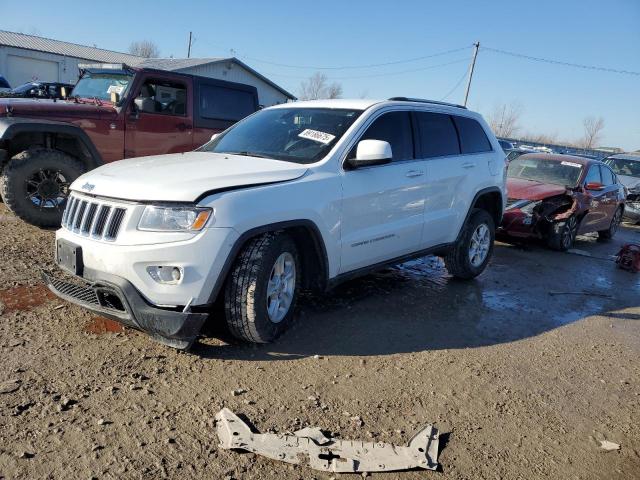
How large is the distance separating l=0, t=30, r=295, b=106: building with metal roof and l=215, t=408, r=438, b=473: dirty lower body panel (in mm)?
34279

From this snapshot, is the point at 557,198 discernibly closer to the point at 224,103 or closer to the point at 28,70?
the point at 224,103

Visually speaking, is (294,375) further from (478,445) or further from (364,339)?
(478,445)

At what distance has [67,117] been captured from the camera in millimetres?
6605

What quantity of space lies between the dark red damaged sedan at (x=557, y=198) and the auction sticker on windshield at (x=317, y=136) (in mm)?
5078

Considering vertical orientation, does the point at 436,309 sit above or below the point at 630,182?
below

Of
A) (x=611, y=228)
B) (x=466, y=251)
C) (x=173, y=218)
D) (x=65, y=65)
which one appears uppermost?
(x=65, y=65)

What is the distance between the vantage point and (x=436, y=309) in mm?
5137

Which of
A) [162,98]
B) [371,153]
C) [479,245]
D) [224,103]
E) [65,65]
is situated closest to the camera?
[371,153]

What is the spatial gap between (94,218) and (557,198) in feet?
25.0

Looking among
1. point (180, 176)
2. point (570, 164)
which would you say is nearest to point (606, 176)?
point (570, 164)

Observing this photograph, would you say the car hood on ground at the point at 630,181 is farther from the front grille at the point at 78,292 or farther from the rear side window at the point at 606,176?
the front grille at the point at 78,292

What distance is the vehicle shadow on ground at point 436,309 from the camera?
4.03 m

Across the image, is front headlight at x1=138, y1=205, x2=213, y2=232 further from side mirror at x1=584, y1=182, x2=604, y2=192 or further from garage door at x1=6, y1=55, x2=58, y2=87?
garage door at x1=6, y1=55, x2=58, y2=87

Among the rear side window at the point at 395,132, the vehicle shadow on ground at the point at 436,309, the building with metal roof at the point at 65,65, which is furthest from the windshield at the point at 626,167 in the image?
the building with metal roof at the point at 65,65
